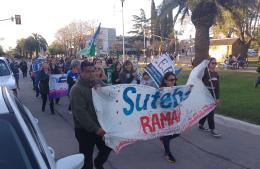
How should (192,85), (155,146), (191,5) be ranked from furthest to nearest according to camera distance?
(191,5) → (155,146) → (192,85)

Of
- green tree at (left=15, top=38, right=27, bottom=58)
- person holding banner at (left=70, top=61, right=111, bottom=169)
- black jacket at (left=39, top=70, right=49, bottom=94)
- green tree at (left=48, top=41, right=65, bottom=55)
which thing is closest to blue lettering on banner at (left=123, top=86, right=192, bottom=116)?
person holding banner at (left=70, top=61, right=111, bottom=169)

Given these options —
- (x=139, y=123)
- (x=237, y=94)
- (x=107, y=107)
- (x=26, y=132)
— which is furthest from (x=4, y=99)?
(x=237, y=94)

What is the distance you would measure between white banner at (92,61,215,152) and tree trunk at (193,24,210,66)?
44.1 feet

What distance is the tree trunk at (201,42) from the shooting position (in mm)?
19812

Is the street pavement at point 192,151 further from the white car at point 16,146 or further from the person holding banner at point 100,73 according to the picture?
the white car at point 16,146

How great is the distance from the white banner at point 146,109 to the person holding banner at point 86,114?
0.12 m

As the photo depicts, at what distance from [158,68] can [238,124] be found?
7.65 feet

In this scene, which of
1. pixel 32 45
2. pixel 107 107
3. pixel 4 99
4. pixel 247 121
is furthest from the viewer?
pixel 32 45

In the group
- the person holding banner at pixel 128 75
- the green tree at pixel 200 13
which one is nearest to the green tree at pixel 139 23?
the green tree at pixel 200 13

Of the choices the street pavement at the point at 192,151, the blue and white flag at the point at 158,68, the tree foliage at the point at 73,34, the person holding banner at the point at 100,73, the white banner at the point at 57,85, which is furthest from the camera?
the tree foliage at the point at 73,34

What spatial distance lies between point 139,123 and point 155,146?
179cm

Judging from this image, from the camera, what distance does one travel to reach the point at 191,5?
19.0 metres

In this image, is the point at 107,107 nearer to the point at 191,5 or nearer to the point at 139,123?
the point at 139,123

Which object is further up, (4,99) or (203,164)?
(4,99)
